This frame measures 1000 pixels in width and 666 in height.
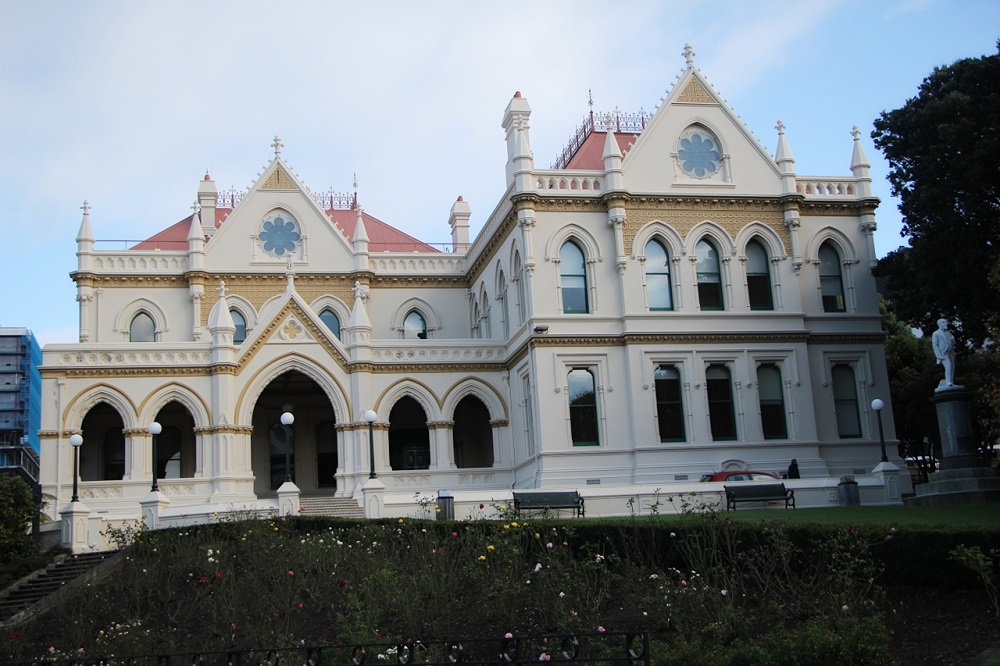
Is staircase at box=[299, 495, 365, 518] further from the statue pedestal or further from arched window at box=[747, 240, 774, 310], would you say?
the statue pedestal

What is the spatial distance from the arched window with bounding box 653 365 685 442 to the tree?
7.74 m

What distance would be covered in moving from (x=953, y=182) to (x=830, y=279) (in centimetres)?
687

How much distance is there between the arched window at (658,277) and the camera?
35688mm

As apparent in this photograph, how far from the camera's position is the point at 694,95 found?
37.4 metres

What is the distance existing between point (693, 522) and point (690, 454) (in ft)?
53.1

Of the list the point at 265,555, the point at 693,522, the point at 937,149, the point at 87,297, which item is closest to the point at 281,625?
the point at 265,555

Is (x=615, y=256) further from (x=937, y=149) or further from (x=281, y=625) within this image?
(x=281, y=625)

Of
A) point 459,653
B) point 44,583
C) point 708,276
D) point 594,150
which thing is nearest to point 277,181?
point 594,150

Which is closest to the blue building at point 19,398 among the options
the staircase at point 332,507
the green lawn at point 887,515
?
the staircase at point 332,507

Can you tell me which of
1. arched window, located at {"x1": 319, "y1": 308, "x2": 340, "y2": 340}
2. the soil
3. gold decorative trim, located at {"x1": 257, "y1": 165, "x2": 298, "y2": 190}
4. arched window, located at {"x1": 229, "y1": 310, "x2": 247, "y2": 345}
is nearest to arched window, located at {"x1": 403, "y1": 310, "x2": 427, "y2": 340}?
arched window, located at {"x1": 319, "y1": 308, "x2": 340, "y2": 340}

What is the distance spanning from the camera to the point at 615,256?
116 ft

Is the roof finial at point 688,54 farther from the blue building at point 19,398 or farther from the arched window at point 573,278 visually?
the blue building at point 19,398

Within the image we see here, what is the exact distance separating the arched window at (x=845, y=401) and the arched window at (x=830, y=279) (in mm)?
2012

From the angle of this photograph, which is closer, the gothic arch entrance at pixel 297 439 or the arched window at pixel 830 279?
the arched window at pixel 830 279
